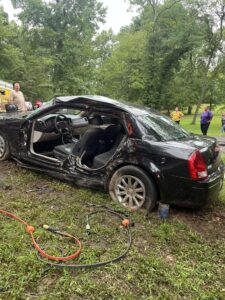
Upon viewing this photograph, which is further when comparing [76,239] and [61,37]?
[61,37]

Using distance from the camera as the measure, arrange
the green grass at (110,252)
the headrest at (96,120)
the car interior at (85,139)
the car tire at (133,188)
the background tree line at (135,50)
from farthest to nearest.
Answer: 1. the background tree line at (135,50)
2. the headrest at (96,120)
3. the car interior at (85,139)
4. the car tire at (133,188)
5. the green grass at (110,252)

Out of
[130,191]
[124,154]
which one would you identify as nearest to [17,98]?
[124,154]

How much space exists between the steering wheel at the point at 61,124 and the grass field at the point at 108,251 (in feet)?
4.70

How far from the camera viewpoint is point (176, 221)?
3.89 metres

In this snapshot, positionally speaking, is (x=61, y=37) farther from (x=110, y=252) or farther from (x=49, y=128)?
(x=110, y=252)

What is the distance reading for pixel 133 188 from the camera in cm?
411

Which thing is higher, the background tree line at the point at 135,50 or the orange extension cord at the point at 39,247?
the background tree line at the point at 135,50

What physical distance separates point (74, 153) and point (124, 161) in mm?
956

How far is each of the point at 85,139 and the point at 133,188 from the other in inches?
47.7

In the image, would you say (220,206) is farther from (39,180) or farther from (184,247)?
(39,180)

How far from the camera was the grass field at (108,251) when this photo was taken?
2.51 metres

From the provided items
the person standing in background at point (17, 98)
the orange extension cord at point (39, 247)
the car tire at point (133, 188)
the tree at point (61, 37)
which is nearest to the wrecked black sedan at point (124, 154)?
the car tire at point (133, 188)

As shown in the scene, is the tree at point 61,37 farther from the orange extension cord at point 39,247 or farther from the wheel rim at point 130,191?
the orange extension cord at point 39,247

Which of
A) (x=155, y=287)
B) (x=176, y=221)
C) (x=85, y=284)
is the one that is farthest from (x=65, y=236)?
(x=176, y=221)
